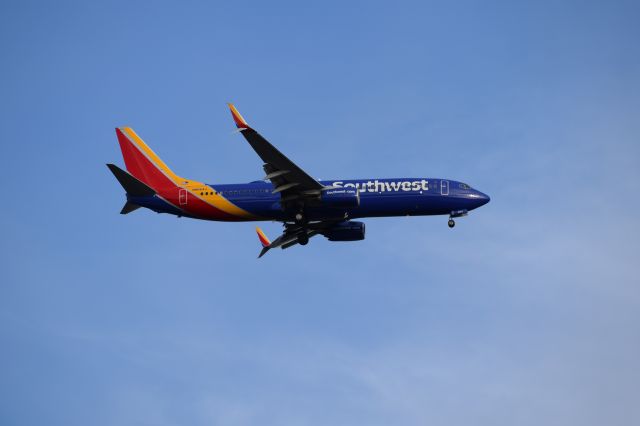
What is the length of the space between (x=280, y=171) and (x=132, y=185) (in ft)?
47.7

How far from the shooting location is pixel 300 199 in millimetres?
78062

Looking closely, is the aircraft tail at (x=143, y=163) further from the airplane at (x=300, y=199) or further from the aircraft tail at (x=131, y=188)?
the aircraft tail at (x=131, y=188)

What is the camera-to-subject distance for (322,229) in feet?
278

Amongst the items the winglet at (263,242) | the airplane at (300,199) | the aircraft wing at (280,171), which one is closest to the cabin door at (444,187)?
the airplane at (300,199)

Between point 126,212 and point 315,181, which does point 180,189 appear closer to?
point 126,212

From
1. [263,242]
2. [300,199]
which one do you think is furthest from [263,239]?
[300,199]

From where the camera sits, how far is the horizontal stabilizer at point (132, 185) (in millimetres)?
79250

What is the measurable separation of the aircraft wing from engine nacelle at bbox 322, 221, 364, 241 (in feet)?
27.0

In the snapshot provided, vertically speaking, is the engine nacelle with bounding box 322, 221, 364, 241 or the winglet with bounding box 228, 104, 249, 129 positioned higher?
the winglet with bounding box 228, 104, 249, 129

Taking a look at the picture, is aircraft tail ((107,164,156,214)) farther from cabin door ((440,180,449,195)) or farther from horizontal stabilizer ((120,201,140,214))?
cabin door ((440,180,449,195))

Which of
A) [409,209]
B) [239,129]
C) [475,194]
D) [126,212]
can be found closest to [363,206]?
[409,209]

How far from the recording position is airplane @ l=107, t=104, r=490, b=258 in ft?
254

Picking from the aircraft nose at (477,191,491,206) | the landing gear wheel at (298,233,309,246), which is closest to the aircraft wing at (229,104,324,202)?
the landing gear wheel at (298,233,309,246)

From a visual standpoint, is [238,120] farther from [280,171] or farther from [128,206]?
[128,206]
